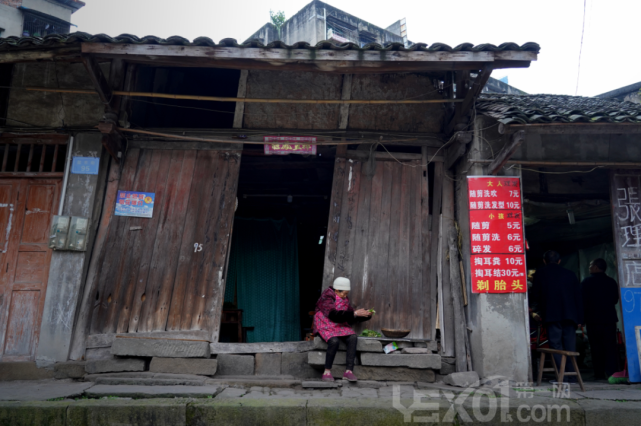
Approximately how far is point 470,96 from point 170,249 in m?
5.06

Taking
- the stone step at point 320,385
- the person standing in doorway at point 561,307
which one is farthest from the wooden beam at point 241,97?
the person standing in doorway at point 561,307

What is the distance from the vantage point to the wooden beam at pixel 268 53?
19.9ft

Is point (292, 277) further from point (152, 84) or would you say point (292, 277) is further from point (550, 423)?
point (550, 423)

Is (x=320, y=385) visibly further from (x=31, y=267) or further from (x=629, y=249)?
(x=629, y=249)

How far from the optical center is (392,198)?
24.4ft

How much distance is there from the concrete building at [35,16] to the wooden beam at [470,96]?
20.2 metres

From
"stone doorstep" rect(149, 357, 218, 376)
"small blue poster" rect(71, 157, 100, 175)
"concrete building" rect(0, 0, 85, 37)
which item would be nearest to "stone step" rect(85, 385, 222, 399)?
"stone doorstep" rect(149, 357, 218, 376)

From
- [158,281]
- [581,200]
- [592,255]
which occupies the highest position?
[581,200]

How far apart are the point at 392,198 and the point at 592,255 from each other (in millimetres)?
6397

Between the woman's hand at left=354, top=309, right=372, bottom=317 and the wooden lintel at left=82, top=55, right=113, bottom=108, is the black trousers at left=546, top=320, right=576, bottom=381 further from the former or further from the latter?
the wooden lintel at left=82, top=55, right=113, bottom=108

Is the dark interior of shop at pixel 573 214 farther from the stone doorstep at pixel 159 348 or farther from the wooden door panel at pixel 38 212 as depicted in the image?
the wooden door panel at pixel 38 212

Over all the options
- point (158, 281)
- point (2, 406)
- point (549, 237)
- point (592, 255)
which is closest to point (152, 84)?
point (158, 281)

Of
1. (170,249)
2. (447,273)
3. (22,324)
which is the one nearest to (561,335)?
(447,273)

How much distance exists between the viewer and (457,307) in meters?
7.01
